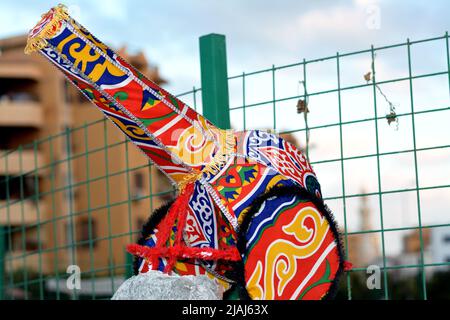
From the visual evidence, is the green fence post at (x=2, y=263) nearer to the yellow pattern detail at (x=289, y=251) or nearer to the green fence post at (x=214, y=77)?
the green fence post at (x=214, y=77)

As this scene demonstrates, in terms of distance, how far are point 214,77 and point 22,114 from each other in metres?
19.5

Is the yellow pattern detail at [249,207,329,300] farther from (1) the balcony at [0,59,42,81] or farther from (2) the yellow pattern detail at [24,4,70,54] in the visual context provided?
(1) the balcony at [0,59,42,81]

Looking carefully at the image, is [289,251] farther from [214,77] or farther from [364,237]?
[364,237]

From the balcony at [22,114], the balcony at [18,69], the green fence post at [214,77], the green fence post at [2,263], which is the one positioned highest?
the balcony at [18,69]

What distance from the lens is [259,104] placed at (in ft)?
10.5

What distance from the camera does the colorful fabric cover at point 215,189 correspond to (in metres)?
2.44

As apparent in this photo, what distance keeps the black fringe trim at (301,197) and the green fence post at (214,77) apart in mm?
687

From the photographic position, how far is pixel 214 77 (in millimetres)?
3168

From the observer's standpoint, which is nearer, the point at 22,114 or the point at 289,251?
the point at 289,251

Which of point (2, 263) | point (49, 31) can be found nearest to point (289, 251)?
point (49, 31)

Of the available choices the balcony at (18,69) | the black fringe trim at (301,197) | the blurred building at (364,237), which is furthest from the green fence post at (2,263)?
the balcony at (18,69)

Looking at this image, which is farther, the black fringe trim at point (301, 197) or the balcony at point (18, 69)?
the balcony at point (18, 69)

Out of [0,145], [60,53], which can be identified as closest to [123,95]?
[60,53]
